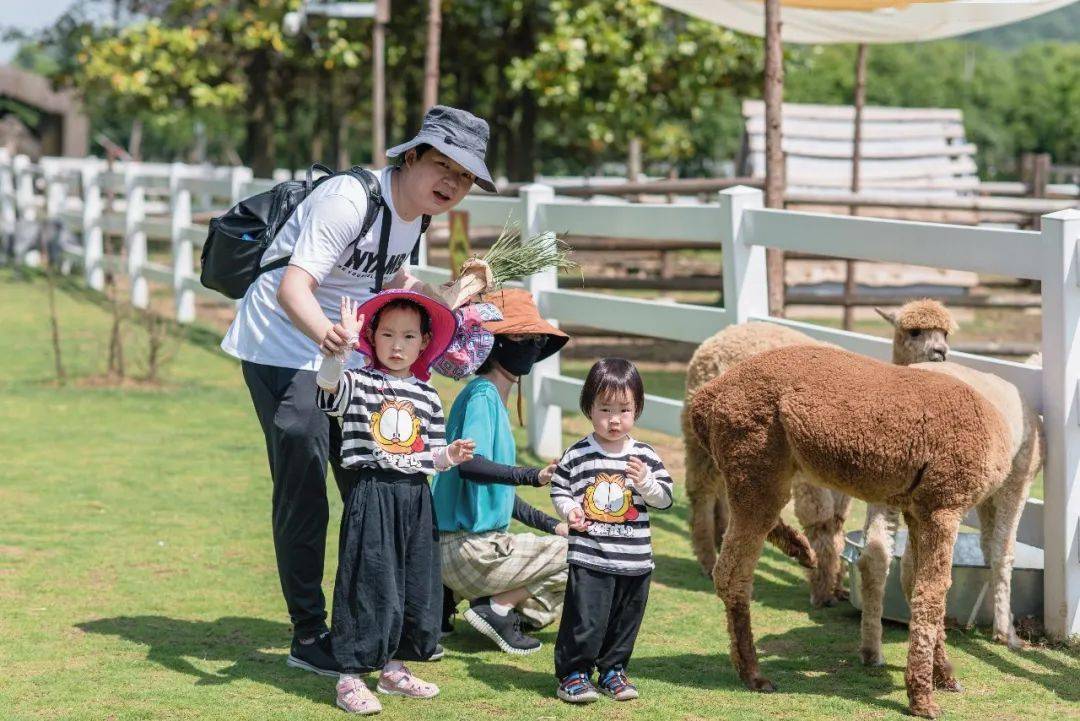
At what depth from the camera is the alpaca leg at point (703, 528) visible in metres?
6.52

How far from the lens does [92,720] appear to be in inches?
179

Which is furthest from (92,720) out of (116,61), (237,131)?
(237,131)

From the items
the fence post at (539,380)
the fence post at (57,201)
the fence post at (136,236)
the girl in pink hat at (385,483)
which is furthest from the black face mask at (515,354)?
the fence post at (57,201)

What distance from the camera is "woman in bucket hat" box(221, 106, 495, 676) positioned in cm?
462

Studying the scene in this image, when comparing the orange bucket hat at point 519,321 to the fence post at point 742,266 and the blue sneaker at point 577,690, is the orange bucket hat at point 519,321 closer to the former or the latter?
the blue sneaker at point 577,690

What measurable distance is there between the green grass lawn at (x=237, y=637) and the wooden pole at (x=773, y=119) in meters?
1.60

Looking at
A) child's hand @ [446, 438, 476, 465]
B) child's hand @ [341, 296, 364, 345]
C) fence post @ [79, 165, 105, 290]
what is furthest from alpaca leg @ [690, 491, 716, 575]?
fence post @ [79, 165, 105, 290]

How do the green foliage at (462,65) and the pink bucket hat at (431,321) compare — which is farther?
the green foliage at (462,65)

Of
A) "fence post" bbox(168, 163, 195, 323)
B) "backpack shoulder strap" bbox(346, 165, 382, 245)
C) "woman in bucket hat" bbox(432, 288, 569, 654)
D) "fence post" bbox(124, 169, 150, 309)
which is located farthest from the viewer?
"fence post" bbox(124, 169, 150, 309)

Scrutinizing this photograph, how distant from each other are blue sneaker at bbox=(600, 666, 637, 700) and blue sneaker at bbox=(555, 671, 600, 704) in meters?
0.07

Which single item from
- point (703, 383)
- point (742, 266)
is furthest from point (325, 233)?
point (742, 266)

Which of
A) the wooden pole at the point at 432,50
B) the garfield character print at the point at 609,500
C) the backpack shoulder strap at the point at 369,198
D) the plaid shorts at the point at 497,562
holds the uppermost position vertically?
the wooden pole at the point at 432,50

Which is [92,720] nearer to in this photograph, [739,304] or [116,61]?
[739,304]

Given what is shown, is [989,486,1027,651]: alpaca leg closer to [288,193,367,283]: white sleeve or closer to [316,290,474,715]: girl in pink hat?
[316,290,474,715]: girl in pink hat
